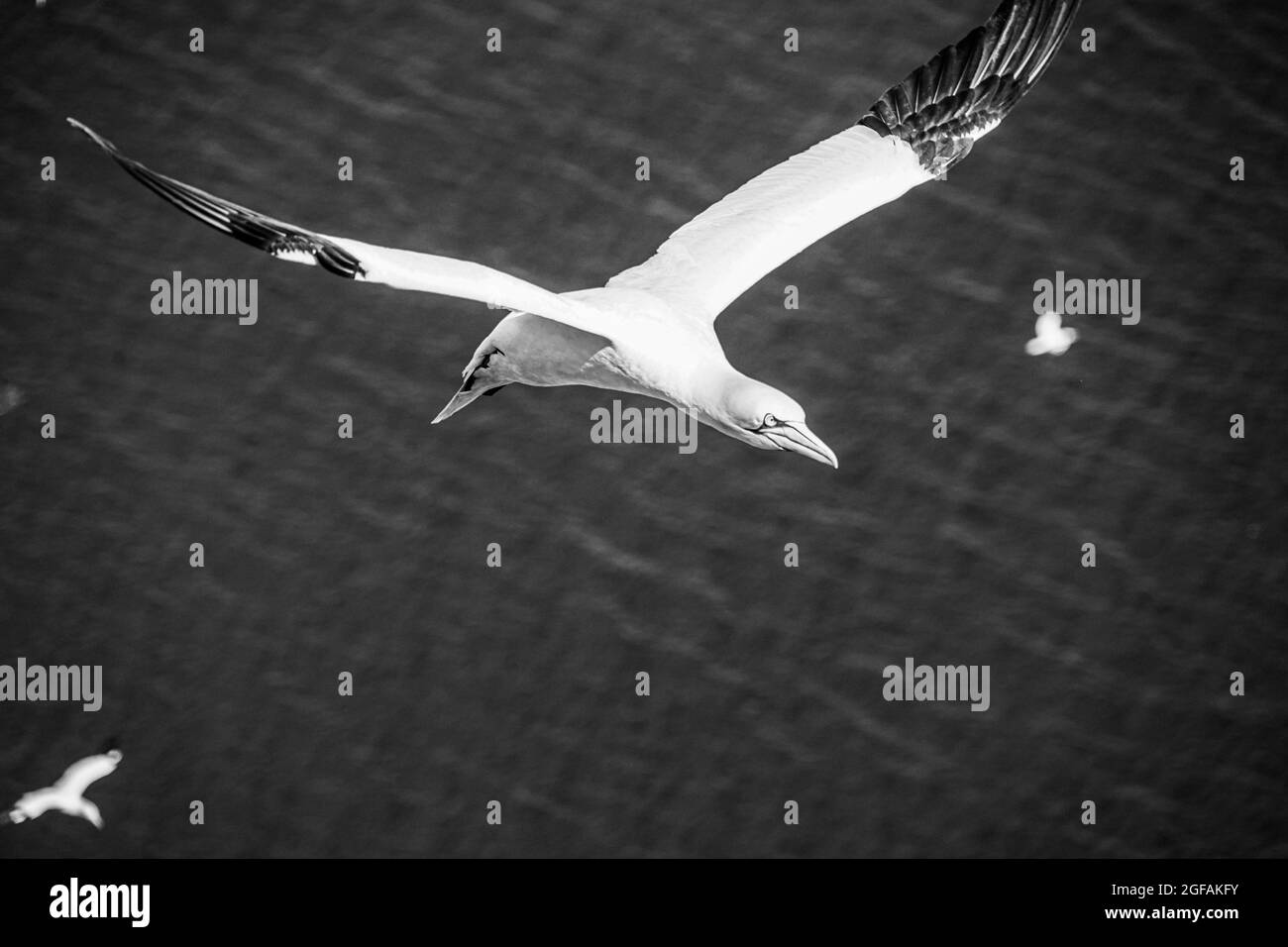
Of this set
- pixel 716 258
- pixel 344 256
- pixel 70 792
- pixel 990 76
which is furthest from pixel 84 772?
pixel 990 76

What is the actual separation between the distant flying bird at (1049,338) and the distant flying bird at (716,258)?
3915mm

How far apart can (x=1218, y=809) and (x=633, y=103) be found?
19.6ft

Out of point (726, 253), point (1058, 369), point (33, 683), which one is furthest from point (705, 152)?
point (33, 683)

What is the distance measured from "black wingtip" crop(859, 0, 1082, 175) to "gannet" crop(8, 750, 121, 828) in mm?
5991

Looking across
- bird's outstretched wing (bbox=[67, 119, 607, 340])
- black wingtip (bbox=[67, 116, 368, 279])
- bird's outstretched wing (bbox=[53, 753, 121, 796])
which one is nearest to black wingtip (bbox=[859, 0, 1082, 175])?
bird's outstretched wing (bbox=[67, 119, 607, 340])

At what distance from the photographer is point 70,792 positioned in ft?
38.0

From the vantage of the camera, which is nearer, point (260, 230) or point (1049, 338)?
point (260, 230)

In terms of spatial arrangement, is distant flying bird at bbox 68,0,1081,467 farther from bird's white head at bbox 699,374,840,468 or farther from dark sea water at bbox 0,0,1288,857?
dark sea water at bbox 0,0,1288,857

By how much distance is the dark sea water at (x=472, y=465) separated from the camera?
472 inches

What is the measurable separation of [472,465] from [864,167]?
14.1ft

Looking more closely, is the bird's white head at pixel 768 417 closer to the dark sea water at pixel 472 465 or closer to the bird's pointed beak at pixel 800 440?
the bird's pointed beak at pixel 800 440

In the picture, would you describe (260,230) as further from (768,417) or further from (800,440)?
(800,440)

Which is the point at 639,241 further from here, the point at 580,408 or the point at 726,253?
the point at 726,253

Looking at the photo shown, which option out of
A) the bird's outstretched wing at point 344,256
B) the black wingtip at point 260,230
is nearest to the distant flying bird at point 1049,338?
the bird's outstretched wing at point 344,256
